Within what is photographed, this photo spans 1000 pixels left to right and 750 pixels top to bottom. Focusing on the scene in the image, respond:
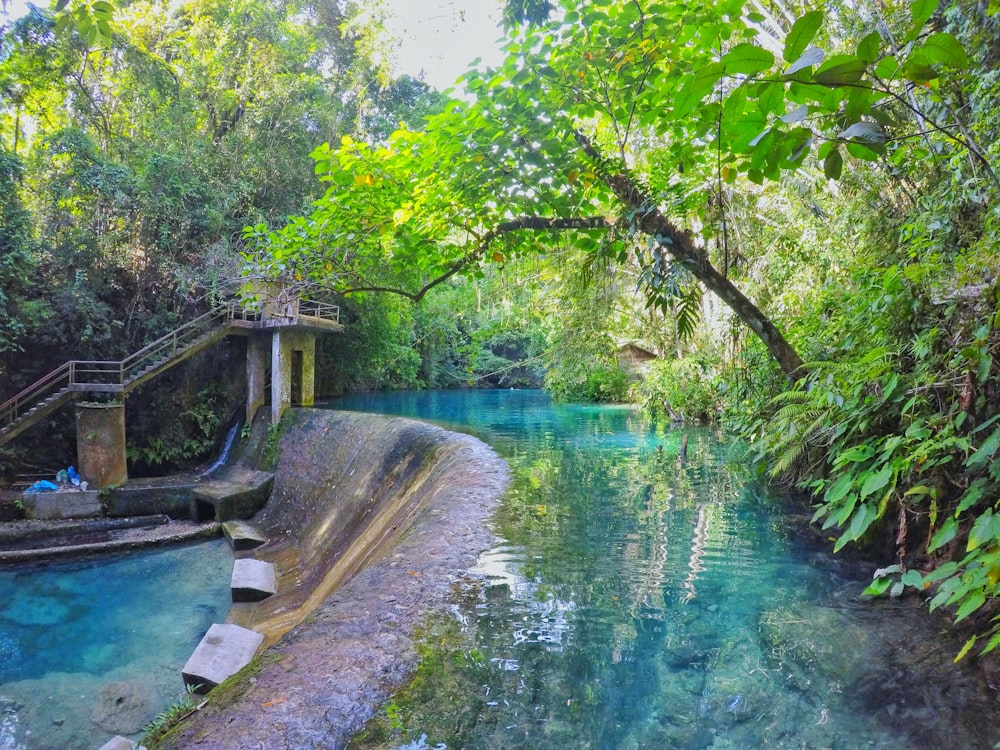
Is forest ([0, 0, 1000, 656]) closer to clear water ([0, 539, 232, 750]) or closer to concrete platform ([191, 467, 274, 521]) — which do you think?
concrete platform ([191, 467, 274, 521])

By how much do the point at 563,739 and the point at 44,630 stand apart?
24.3 ft

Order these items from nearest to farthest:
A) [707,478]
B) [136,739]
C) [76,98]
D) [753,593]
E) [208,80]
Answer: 1. [753,593]
2. [136,739]
3. [707,478]
4. [76,98]
5. [208,80]

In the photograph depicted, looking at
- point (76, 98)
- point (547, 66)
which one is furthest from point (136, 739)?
point (76, 98)

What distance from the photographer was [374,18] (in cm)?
1794

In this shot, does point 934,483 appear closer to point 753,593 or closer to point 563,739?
point 753,593

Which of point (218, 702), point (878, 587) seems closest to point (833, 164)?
point (878, 587)

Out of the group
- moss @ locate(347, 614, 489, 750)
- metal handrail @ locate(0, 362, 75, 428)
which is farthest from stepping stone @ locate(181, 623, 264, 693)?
metal handrail @ locate(0, 362, 75, 428)

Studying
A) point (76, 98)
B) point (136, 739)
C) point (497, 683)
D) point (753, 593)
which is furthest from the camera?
point (76, 98)

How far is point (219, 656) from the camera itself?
4.89 metres

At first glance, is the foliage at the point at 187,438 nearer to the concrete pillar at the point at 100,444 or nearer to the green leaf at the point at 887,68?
the concrete pillar at the point at 100,444

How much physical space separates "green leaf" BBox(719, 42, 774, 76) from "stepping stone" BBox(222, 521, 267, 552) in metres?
9.85

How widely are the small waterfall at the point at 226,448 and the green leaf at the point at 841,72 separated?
14.2 m

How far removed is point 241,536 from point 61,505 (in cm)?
362

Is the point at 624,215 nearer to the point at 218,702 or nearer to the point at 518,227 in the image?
the point at 518,227
